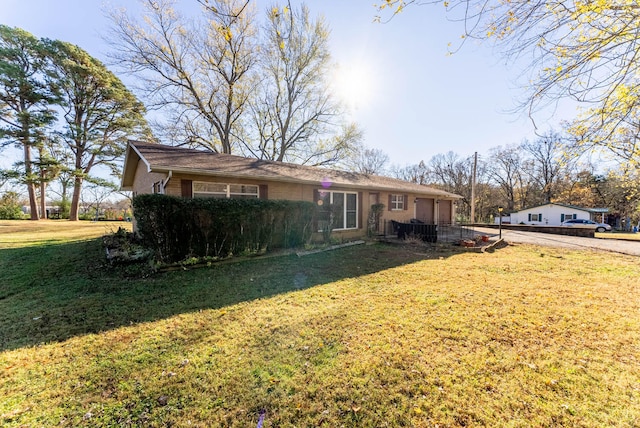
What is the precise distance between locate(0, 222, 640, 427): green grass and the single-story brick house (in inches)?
121

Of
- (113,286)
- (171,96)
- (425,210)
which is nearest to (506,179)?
(425,210)

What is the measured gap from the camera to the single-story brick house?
7.66m

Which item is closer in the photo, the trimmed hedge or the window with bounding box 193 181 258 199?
the trimmed hedge

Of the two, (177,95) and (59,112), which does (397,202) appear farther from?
(59,112)

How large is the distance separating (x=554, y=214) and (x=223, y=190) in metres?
36.2

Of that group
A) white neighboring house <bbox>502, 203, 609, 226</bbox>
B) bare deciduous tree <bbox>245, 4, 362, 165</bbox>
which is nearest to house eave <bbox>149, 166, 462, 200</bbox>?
bare deciduous tree <bbox>245, 4, 362, 165</bbox>

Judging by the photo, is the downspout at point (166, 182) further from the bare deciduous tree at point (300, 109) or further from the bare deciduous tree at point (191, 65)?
the bare deciduous tree at point (300, 109)

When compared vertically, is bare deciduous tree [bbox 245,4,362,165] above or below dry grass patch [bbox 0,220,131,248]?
above

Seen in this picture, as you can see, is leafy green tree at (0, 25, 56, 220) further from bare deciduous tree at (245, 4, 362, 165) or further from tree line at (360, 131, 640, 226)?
tree line at (360, 131, 640, 226)

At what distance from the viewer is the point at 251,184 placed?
8.88 metres

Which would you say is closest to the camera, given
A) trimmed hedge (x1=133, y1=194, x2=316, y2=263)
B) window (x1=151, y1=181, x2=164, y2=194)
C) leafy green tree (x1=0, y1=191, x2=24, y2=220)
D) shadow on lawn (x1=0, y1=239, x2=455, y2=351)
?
shadow on lawn (x1=0, y1=239, x2=455, y2=351)

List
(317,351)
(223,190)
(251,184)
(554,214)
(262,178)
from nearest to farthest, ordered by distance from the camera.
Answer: (317,351) → (223,190) → (262,178) → (251,184) → (554,214)

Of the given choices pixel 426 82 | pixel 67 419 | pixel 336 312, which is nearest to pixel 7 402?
pixel 67 419

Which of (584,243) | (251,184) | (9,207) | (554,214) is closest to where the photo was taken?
(251,184)
